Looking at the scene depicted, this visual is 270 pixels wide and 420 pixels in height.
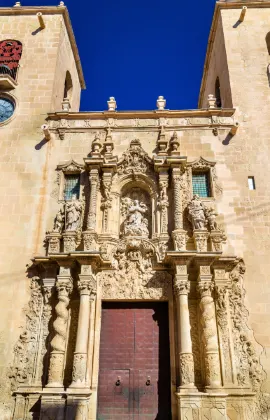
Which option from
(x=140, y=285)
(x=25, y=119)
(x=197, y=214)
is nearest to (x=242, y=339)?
(x=140, y=285)

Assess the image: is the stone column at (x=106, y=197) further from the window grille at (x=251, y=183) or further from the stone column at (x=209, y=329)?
the window grille at (x=251, y=183)

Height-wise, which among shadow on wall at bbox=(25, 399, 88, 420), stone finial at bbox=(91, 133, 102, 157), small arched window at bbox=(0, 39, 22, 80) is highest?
small arched window at bbox=(0, 39, 22, 80)

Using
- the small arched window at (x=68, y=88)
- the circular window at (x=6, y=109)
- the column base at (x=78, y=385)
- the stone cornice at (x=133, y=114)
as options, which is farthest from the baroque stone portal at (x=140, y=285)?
the small arched window at (x=68, y=88)

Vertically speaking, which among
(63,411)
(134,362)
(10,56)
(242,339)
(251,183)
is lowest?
(63,411)

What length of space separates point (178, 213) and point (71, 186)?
3.58 metres

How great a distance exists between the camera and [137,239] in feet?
35.1

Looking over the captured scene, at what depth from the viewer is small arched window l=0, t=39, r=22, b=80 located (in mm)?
13852

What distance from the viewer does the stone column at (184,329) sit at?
28.8ft

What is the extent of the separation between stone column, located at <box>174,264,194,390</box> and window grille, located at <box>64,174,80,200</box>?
13.4 feet

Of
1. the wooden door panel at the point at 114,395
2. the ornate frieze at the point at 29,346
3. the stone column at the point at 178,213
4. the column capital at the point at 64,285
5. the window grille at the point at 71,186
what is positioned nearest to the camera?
the wooden door panel at the point at 114,395

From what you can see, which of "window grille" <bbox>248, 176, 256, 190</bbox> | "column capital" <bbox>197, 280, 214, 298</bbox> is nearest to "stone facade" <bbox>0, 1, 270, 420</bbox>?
"column capital" <bbox>197, 280, 214, 298</bbox>

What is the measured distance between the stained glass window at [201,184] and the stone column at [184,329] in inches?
107

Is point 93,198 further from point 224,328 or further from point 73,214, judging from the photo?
point 224,328

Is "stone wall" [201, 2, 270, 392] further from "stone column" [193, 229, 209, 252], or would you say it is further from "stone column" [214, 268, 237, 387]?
"stone column" [193, 229, 209, 252]
